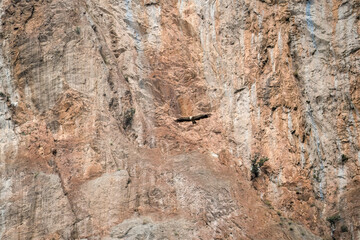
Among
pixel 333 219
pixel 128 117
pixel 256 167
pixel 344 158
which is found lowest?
pixel 333 219

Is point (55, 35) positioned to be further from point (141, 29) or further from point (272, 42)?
point (272, 42)

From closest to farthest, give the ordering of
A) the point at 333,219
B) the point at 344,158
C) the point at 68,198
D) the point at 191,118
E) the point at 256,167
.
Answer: the point at 68,198 → the point at 333,219 → the point at 256,167 → the point at 344,158 → the point at 191,118

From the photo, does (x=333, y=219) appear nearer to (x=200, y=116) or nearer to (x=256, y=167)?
(x=256, y=167)

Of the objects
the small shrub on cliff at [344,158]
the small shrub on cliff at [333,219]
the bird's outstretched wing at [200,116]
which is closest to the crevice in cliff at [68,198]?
the bird's outstretched wing at [200,116]

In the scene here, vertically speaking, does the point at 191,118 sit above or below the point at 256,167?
above

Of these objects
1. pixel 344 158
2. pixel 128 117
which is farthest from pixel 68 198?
pixel 344 158

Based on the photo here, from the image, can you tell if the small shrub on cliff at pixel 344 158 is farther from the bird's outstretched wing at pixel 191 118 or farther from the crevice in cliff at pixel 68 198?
the crevice in cliff at pixel 68 198

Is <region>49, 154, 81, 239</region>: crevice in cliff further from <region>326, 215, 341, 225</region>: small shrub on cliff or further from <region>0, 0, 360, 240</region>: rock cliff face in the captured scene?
<region>326, 215, 341, 225</region>: small shrub on cliff

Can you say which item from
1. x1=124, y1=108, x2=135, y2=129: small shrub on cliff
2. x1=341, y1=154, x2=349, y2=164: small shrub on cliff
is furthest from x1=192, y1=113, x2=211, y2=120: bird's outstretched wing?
x1=341, y1=154, x2=349, y2=164: small shrub on cliff

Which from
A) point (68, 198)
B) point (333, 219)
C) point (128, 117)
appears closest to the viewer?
point (68, 198)
